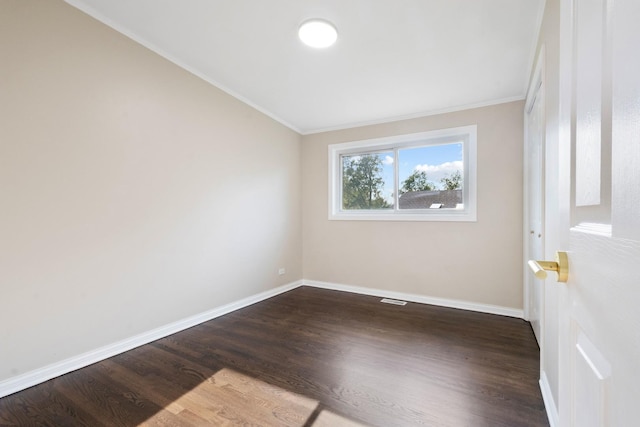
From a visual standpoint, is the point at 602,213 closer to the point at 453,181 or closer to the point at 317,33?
the point at 317,33

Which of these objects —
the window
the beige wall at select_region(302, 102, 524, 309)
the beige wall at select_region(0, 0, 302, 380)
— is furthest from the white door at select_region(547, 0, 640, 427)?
the window

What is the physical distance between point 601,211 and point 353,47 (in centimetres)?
232

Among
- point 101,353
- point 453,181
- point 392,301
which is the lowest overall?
point 392,301

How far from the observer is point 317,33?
6.93 ft

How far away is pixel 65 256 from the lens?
6.35ft

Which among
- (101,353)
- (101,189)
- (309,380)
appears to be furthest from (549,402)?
(101,189)

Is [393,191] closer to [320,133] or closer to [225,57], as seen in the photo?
[320,133]

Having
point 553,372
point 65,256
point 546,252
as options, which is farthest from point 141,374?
point 546,252

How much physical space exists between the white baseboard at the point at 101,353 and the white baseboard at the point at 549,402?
2.80 meters

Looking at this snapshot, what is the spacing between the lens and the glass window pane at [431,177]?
347 centimetres

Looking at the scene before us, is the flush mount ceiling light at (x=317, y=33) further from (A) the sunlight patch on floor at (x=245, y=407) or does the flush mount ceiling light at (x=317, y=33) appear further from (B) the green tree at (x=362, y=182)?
(A) the sunlight patch on floor at (x=245, y=407)

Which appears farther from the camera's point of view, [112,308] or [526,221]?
[526,221]

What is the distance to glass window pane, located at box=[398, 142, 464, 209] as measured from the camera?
3.47 meters

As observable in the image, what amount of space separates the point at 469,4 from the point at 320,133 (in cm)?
266
